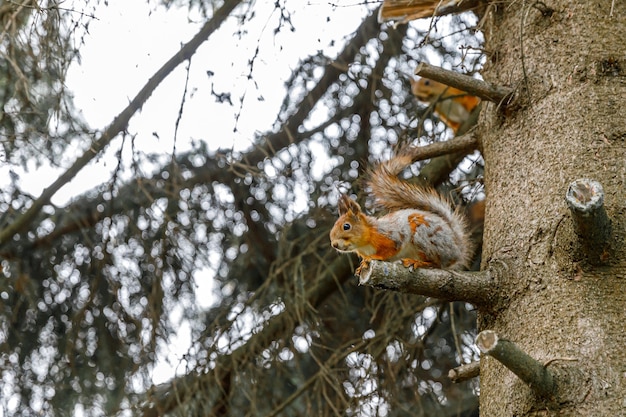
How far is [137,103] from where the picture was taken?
10.6 ft

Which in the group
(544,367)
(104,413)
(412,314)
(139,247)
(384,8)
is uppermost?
(139,247)

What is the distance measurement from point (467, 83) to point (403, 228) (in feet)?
1.48

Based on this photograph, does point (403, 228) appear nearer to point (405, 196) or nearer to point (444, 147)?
point (405, 196)

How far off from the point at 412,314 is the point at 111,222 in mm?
1235

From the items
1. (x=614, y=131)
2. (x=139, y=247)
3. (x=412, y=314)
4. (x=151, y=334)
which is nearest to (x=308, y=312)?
(x=412, y=314)

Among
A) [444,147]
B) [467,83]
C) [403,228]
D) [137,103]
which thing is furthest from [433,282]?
[137,103]

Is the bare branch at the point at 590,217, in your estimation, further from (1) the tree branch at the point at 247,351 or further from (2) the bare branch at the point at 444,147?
(1) the tree branch at the point at 247,351

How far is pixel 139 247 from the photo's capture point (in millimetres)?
4027

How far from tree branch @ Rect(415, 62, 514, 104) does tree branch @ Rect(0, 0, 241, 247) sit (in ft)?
3.68

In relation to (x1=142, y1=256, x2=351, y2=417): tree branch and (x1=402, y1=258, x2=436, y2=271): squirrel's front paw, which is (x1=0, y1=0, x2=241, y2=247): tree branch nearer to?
(x1=142, y1=256, x2=351, y2=417): tree branch

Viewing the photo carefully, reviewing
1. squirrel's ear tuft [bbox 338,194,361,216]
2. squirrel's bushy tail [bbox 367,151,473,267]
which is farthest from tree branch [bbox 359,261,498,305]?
squirrel's ear tuft [bbox 338,194,361,216]

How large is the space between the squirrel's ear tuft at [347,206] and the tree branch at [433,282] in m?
0.56

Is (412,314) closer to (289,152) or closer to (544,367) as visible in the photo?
(289,152)

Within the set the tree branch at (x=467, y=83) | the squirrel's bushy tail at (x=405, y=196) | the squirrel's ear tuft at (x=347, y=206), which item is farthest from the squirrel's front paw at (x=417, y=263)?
the tree branch at (x=467, y=83)
